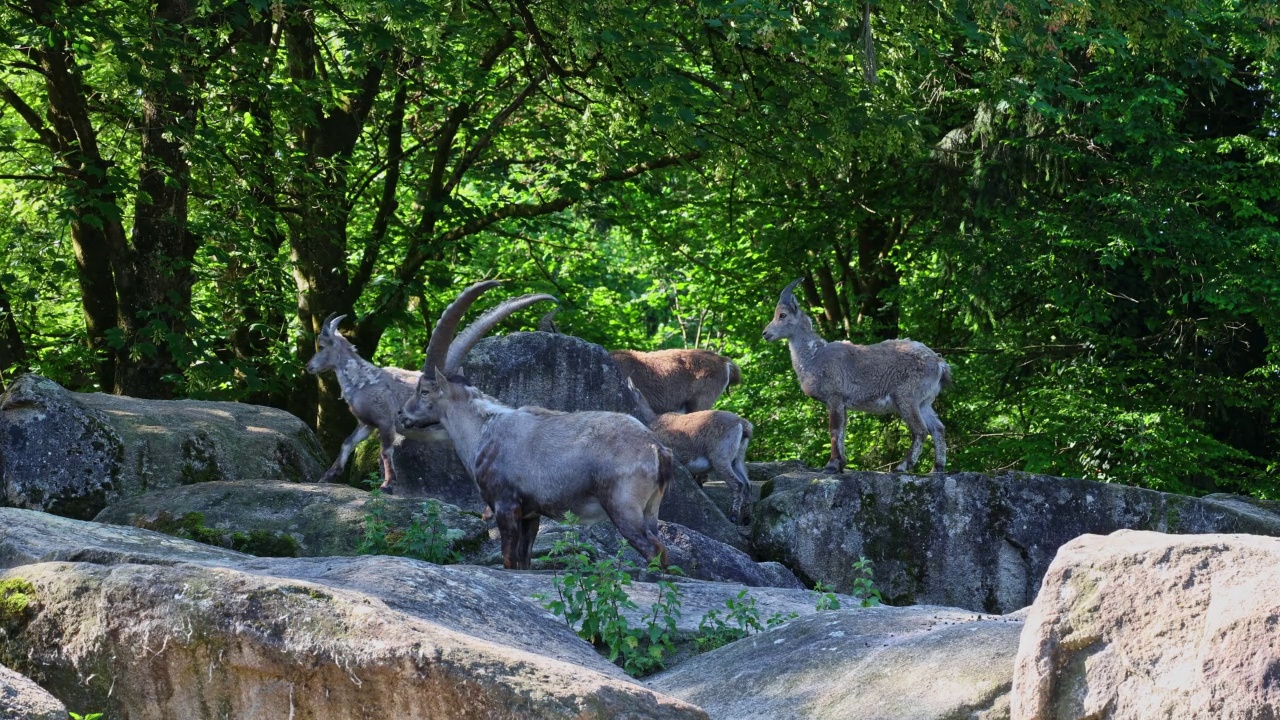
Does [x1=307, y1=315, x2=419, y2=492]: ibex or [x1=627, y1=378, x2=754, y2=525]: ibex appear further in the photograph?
[x1=627, y1=378, x2=754, y2=525]: ibex

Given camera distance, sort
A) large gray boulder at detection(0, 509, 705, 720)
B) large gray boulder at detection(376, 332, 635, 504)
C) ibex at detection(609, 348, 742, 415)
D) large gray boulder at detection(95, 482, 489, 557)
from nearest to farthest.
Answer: large gray boulder at detection(0, 509, 705, 720) < large gray boulder at detection(95, 482, 489, 557) < large gray boulder at detection(376, 332, 635, 504) < ibex at detection(609, 348, 742, 415)

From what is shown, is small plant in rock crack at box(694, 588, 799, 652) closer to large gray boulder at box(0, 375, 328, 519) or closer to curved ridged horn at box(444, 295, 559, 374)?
curved ridged horn at box(444, 295, 559, 374)

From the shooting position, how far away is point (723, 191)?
21.1m

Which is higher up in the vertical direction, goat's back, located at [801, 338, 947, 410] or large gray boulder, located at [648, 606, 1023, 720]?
goat's back, located at [801, 338, 947, 410]

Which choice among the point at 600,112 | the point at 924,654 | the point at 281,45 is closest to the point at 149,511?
the point at 924,654

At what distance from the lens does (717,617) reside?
24.1ft

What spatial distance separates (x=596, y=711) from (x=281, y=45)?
16.4 metres

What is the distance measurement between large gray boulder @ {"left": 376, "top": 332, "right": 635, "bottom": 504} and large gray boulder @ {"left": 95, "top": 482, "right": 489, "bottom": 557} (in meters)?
3.04

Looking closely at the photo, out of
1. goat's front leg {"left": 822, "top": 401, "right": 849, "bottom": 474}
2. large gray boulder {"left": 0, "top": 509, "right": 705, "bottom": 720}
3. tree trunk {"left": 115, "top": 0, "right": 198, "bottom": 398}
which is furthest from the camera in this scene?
tree trunk {"left": 115, "top": 0, "right": 198, "bottom": 398}

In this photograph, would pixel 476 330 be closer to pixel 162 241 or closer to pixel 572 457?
pixel 572 457

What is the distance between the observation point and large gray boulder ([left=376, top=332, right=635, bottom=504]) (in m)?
13.4

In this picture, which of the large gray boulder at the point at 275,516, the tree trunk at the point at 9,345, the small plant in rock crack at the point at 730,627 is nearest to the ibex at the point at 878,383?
the large gray boulder at the point at 275,516

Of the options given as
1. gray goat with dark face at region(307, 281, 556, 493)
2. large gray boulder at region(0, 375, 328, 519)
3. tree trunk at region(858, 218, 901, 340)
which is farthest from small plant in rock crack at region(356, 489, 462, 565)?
tree trunk at region(858, 218, 901, 340)

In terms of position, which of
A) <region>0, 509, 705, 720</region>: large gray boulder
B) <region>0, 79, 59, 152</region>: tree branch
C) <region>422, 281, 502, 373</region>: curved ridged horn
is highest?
<region>0, 79, 59, 152</region>: tree branch
